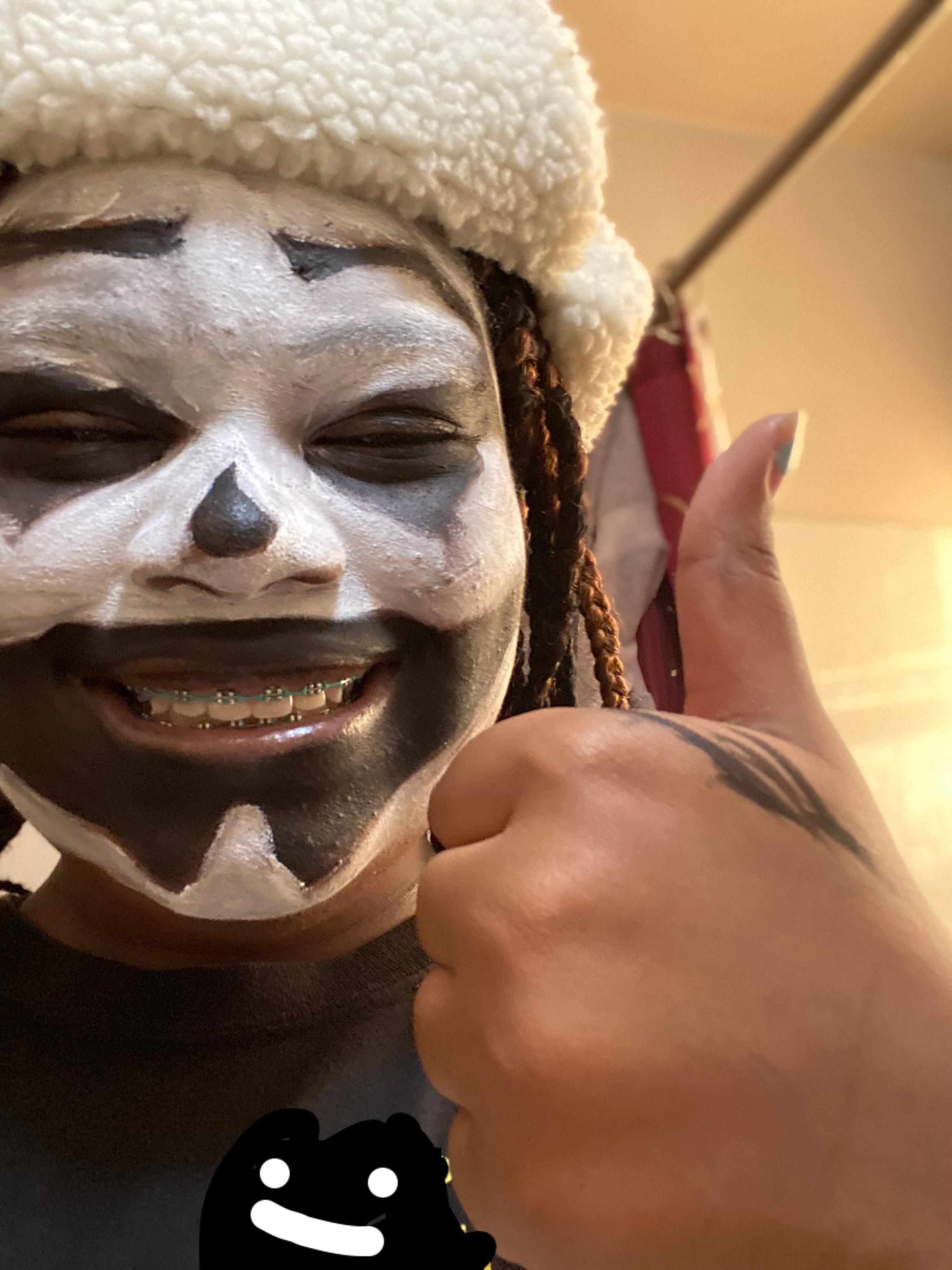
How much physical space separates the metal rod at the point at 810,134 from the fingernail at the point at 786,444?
0.59 meters

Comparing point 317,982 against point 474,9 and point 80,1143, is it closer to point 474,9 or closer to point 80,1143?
point 80,1143

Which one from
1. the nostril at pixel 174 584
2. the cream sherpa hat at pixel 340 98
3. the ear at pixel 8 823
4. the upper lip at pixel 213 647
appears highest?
the cream sherpa hat at pixel 340 98

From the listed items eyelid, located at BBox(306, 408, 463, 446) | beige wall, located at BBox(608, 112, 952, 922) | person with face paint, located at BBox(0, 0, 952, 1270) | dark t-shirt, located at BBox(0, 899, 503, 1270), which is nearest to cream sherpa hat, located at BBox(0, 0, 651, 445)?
person with face paint, located at BBox(0, 0, 952, 1270)

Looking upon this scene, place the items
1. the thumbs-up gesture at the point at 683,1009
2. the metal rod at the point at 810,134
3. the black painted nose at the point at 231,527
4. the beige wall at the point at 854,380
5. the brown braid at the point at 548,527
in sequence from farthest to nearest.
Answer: the beige wall at the point at 854,380 < the metal rod at the point at 810,134 < the brown braid at the point at 548,527 < the black painted nose at the point at 231,527 < the thumbs-up gesture at the point at 683,1009

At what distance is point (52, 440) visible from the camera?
0.44 metres

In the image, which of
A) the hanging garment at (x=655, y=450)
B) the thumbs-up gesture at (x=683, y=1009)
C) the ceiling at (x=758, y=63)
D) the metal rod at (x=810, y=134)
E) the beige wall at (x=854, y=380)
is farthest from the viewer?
the ceiling at (x=758, y=63)

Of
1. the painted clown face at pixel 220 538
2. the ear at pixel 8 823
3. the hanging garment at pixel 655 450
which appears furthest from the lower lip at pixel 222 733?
the hanging garment at pixel 655 450

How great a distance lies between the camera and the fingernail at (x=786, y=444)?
1.30 ft

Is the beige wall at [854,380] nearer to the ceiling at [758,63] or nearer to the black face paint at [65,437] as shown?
the ceiling at [758,63]

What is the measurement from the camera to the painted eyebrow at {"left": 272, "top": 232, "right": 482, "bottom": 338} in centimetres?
45

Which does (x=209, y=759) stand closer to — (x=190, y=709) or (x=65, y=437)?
(x=190, y=709)

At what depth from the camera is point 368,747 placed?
0.44 metres

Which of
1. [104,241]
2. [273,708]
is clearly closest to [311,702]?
[273,708]

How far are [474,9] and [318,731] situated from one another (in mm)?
360
